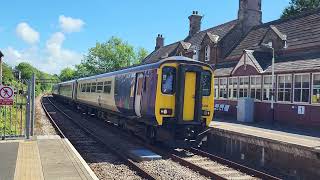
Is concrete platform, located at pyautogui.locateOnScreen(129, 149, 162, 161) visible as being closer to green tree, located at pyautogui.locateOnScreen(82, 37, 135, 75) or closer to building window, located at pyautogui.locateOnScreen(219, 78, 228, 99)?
building window, located at pyautogui.locateOnScreen(219, 78, 228, 99)

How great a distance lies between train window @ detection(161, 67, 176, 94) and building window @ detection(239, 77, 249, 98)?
11925mm

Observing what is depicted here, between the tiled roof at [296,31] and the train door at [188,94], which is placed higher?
the tiled roof at [296,31]

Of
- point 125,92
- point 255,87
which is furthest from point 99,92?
point 255,87

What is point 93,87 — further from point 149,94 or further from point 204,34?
point 204,34

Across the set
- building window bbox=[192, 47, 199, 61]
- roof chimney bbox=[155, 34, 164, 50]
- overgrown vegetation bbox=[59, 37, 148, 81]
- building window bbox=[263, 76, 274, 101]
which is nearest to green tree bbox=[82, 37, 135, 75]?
overgrown vegetation bbox=[59, 37, 148, 81]

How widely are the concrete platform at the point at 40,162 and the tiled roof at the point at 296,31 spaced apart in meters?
15.9

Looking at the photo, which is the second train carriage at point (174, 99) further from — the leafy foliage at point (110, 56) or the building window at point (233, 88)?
the leafy foliage at point (110, 56)

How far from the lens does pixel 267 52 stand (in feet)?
85.0

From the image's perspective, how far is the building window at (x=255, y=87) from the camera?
23.9 m

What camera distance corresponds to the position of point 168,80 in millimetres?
14203

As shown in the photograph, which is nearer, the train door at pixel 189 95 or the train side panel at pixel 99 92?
the train door at pixel 189 95

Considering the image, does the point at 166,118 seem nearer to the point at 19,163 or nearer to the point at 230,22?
the point at 19,163

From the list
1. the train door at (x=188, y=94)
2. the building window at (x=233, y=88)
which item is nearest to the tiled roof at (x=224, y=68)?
the building window at (x=233, y=88)

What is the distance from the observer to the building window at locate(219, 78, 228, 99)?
1099 inches
